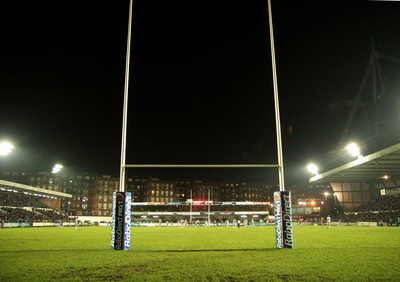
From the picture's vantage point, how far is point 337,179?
155 feet

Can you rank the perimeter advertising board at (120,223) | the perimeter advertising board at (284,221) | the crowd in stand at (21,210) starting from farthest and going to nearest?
the crowd in stand at (21,210)
the perimeter advertising board at (284,221)
the perimeter advertising board at (120,223)

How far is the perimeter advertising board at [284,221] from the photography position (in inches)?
430

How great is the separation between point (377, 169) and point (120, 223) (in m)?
36.9

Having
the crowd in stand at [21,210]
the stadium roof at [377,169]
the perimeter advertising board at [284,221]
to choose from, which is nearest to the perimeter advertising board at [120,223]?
the perimeter advertising board at [284,221]

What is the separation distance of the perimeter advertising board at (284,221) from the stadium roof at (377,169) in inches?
836

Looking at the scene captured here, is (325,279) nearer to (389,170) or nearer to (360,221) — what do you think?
(389,170)

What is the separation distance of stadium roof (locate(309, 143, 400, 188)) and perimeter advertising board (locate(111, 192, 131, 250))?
82.8ft

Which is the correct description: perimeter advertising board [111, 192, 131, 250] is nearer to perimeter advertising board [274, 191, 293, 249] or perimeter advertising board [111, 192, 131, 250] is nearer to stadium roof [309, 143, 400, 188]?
perimeter advertising board [274, 191, 293, 249]

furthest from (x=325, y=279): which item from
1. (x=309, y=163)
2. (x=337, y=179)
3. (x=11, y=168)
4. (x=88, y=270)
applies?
(x=11, y=168)

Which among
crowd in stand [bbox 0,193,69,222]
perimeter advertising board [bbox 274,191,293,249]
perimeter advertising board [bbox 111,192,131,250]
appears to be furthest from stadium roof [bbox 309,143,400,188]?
crowd in stand [bbox 0,193,69,222]

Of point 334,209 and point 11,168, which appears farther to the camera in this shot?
point 11,168

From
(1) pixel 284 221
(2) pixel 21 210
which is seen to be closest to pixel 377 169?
(1) pixel 284 221

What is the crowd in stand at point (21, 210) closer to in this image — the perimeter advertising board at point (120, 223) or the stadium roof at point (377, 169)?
the perimeter advertising board at point (120, 223)

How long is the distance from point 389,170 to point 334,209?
28019 millimetres
